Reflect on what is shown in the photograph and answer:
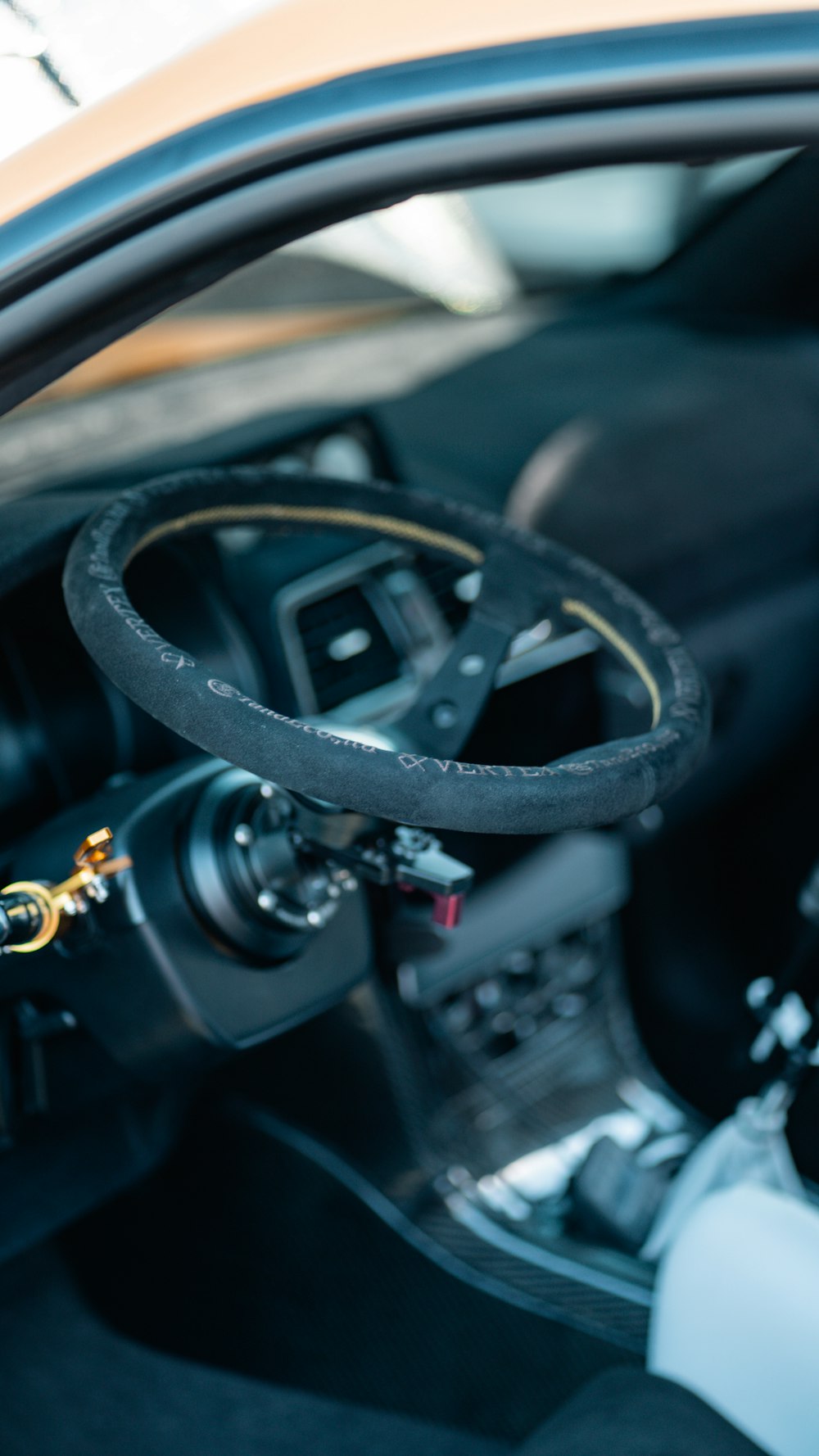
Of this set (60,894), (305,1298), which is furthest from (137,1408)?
(60,894)

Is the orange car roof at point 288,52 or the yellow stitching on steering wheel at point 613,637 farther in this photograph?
the yellow stitching on steering wheel at point 613,637

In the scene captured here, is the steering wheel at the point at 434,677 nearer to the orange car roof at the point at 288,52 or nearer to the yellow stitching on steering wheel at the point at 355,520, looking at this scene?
the yellow stitching on steering wheel at the point at 355,520

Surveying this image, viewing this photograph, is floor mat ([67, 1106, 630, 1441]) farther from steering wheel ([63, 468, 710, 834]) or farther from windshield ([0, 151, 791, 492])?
windshield ([0, 151, 791, 492])

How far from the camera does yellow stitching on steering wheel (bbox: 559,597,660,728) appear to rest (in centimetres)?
97

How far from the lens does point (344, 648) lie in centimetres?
144

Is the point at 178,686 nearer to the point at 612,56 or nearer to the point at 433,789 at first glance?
the point at 433,789

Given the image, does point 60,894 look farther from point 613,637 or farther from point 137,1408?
point 137,1408

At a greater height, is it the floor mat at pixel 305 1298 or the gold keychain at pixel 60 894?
the gold keychain at pixel 60 894

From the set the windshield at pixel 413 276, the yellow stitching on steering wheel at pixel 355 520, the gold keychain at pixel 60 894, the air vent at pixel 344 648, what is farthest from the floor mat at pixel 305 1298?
the windshield at pixel 413 276

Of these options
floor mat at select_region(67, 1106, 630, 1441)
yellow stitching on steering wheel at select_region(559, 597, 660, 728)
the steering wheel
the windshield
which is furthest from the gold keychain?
the windshield

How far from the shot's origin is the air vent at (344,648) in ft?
4.63

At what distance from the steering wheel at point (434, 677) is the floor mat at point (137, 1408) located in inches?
32.7

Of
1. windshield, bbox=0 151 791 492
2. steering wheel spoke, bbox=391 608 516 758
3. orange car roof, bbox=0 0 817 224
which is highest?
orange car roof, bbox=0 0 817 224

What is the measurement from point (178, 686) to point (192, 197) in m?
0.30
